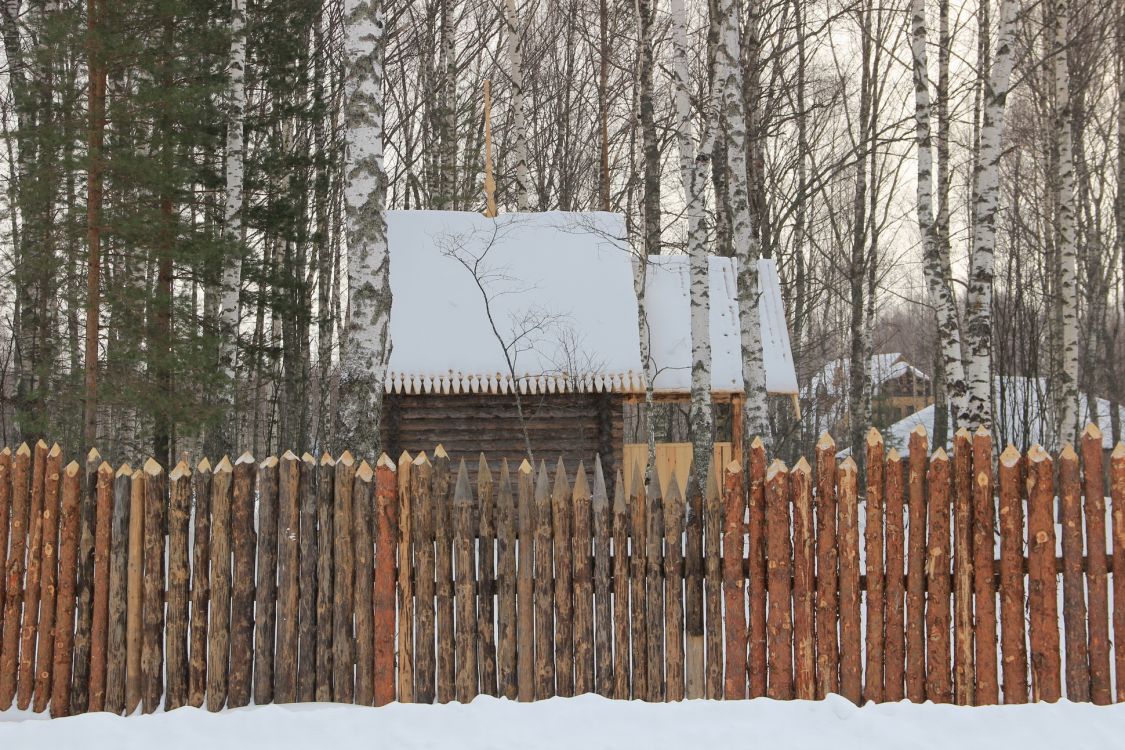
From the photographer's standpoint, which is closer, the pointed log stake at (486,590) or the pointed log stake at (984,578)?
the pointed log stake at (984,578)

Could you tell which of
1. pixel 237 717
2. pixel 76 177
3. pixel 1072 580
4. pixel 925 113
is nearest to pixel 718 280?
pixel 925 113

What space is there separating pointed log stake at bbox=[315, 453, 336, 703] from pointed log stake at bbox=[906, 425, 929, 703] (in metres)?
3.04

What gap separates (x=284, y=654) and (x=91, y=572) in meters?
1.20

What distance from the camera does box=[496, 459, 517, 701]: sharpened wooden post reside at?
16.8 feet

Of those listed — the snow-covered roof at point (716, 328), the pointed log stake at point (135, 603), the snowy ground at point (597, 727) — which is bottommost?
the snowy ground at point (597, 727)

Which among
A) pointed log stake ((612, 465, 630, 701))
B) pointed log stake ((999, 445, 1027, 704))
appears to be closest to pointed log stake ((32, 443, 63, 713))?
pointed log stake ((612, 465, 630, 701))

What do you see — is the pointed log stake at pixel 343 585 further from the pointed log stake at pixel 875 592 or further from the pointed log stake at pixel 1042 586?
the pointed log stake at pixel 1042 586

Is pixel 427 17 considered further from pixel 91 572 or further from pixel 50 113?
pixel 91 572

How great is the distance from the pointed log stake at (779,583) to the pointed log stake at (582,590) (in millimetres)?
865

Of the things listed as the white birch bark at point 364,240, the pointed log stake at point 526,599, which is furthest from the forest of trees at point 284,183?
the pointed log stake at point 526,599

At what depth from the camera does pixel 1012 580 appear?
16.6 ft

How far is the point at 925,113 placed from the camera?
1145 centimetres

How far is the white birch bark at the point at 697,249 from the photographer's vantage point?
484 inches

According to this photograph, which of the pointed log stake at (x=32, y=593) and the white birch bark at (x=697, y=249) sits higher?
the white birch bark at (x=697, y=249)
